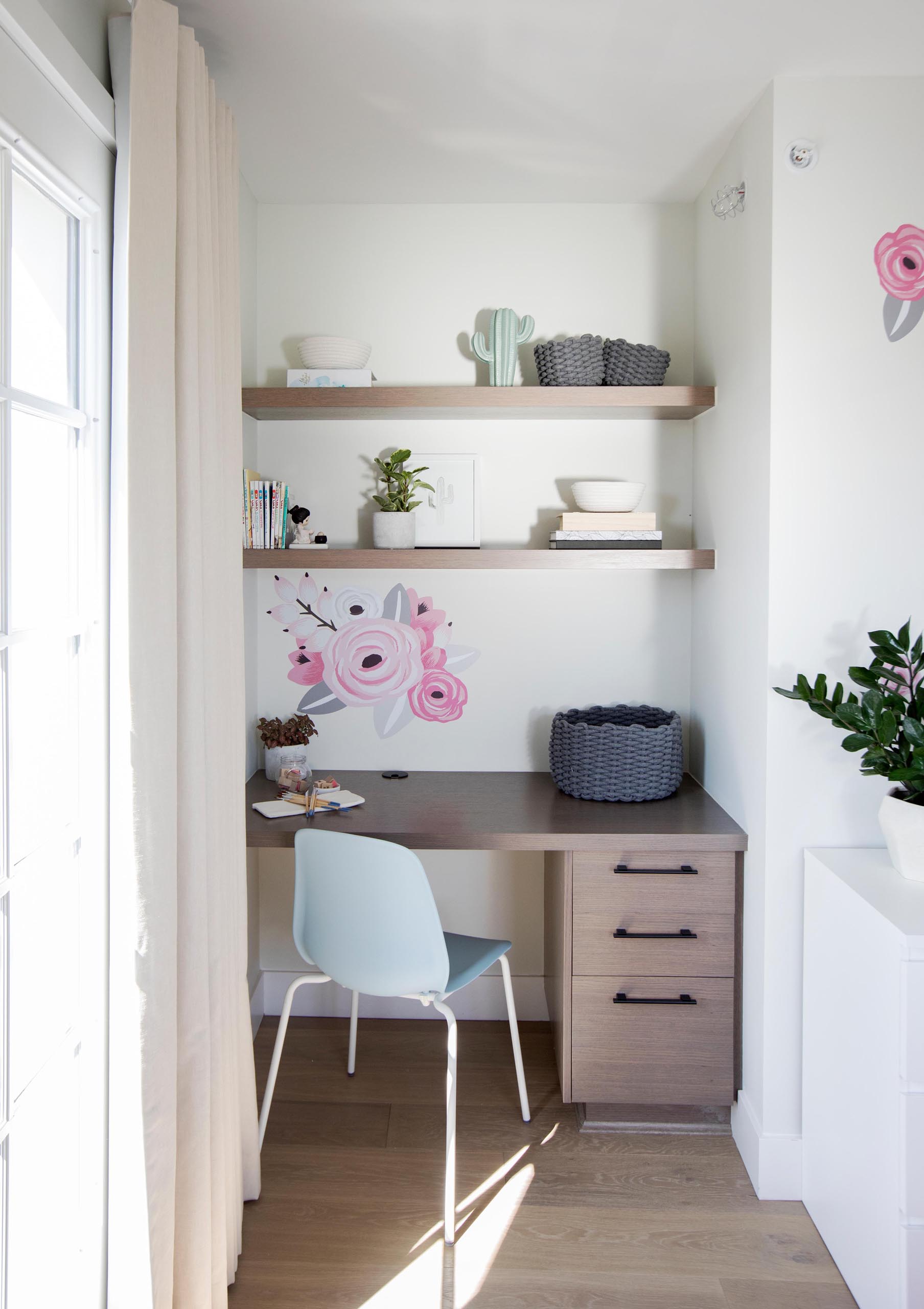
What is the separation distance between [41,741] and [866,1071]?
1.59m

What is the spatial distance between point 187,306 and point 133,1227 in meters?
1.53

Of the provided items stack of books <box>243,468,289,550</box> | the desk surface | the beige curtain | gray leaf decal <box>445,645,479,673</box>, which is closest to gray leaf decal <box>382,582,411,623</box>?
gray leaf decal <box>445,645,479,673</box>

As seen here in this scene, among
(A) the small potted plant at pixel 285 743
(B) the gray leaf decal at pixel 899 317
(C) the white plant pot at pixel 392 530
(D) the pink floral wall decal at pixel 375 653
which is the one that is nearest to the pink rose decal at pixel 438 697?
(D) the pink floral wall decal at pixel 375 653

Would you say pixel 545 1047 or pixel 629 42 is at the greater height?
pixel 629 42

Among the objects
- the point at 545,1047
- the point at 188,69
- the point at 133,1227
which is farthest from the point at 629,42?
the point at 545,1047

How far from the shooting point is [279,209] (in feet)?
9.15

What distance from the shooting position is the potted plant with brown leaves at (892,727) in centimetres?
182

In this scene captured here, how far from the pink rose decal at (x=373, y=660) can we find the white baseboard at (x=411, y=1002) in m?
0.93

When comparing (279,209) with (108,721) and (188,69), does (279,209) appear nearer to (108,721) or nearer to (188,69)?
(188,69)

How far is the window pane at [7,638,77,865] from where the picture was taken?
1.33 m

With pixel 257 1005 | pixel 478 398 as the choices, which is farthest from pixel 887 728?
pixel 257 1005

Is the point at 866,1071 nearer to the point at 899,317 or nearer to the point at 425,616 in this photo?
the point at 899,317

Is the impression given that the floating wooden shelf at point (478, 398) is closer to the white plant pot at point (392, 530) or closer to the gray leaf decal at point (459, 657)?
the white plant pot at point (392, 530)

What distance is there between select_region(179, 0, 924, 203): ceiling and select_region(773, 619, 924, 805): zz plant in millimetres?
1229
